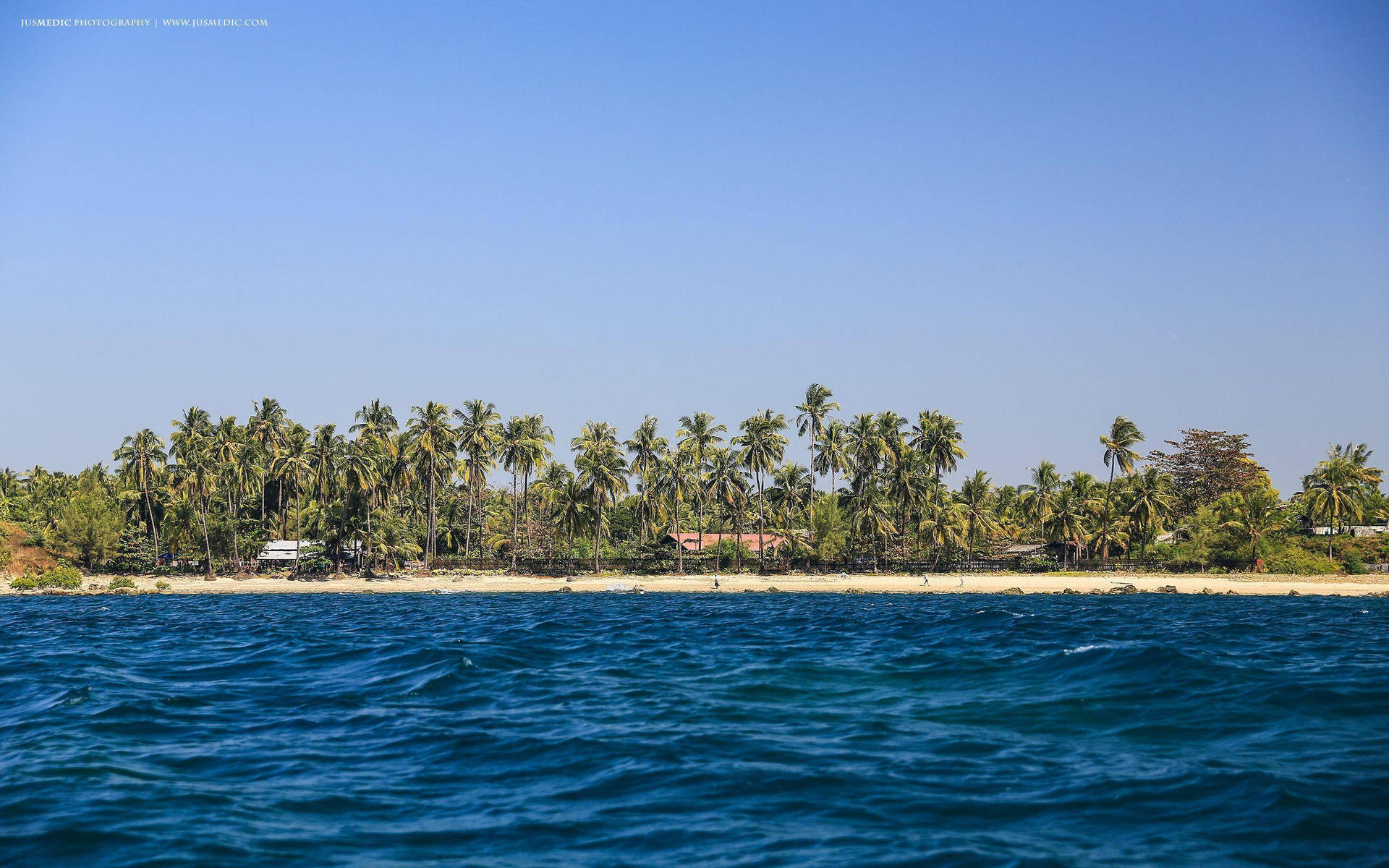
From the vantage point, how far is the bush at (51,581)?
7450 cm

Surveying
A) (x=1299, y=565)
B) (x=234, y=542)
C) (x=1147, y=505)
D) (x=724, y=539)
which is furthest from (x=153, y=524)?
(x=1299, y=565)

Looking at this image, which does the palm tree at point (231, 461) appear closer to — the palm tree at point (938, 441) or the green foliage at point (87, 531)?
the green foliage at point (87, 531)

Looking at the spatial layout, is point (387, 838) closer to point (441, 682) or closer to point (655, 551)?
point (441, 682)

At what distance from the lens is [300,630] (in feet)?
109

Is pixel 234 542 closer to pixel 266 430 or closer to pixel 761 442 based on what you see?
pixel 266 430

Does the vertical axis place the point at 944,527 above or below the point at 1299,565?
above

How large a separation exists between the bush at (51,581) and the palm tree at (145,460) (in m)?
19.2

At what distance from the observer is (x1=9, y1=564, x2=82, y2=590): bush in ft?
244

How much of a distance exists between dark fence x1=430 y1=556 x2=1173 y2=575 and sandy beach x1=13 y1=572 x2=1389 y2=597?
3888 millimetres

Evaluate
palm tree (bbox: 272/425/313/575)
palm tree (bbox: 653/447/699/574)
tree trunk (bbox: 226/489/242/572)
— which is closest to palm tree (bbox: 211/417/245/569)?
tree trunk (bbox: 226/489/242/572)

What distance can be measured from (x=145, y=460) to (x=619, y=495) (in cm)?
4851

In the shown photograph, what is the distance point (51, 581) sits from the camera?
76.2 m

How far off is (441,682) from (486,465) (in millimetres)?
88432

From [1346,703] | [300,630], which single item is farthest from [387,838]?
[300,630]
